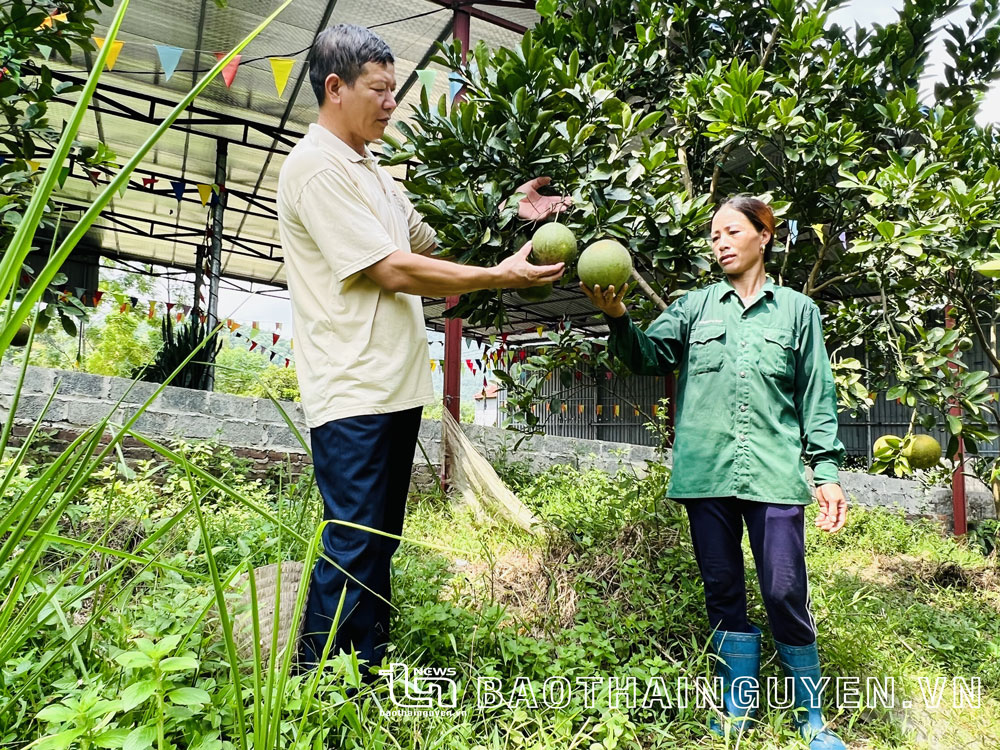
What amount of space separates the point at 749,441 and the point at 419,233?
116 centimetres

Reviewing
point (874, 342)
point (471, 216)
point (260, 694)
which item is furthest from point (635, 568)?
point (260, 694)

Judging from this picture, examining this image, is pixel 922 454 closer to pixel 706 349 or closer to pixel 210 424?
pixel 706 349

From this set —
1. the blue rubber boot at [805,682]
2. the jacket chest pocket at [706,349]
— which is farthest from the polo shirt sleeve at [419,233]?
the blue rubber boot at [805,682]

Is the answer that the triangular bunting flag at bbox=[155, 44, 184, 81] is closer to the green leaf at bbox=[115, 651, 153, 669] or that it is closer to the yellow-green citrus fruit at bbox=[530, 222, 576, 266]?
the yellow-green citrus fruit at bbox=[530, 222, 576, 266]

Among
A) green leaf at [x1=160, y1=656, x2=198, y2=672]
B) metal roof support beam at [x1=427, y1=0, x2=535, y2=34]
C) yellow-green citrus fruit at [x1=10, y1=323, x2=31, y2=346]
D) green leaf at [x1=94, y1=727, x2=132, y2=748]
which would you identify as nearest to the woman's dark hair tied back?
green leaf at [x1=160, y1=656, x2=198, y2=672]

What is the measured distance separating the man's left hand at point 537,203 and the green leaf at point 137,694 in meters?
1.41

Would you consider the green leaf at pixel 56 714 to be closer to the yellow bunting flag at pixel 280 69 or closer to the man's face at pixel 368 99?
the man's face at pixel 368 99

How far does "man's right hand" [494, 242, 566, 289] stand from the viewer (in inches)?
65.6

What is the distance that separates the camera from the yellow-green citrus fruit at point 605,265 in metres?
1.71

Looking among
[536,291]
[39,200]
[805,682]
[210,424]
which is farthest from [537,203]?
[210,424]

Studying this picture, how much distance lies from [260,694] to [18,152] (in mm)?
2136

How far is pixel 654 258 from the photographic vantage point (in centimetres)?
198

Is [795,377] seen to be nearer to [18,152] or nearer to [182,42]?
[18,152]

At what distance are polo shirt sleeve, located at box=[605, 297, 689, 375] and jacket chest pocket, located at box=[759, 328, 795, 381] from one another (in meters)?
0.25
